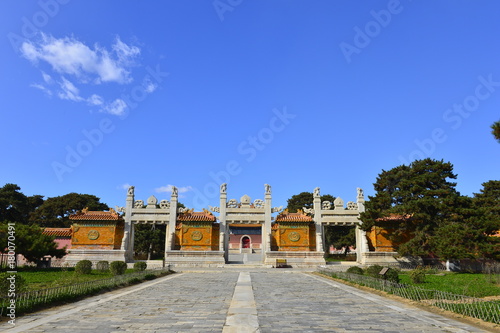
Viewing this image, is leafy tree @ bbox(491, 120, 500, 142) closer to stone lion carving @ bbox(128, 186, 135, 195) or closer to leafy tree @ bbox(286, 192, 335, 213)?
stone lion carving @ bbox(128, 186, 135, 195)

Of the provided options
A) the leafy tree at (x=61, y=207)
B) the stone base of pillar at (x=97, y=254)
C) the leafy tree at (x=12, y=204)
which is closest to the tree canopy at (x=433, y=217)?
the stone base of pillar at (x=97, y=254)

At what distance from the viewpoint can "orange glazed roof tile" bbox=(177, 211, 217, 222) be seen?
98.1 ft

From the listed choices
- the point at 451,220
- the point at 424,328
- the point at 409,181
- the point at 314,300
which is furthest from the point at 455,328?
the point at 409,181

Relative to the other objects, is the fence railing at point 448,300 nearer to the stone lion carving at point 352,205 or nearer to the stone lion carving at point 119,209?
the stone lion carving at point 352,205

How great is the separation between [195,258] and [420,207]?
1890 cm

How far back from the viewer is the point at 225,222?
99.3 feet

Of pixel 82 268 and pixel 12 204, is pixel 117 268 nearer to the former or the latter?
pixel 82 268

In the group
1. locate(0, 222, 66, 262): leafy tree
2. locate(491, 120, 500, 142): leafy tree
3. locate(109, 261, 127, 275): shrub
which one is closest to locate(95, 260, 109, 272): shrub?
locate(0, 222, 66, 262): leafy tree

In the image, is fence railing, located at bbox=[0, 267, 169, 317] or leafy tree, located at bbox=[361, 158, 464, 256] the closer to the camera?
fence railing, located at bbox=[0, 267, 169, 317]

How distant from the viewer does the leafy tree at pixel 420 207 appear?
24219 mm

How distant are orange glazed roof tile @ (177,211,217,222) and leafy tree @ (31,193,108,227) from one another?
971 inches

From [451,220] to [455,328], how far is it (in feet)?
61.6

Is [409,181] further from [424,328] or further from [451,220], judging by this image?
[424,328]

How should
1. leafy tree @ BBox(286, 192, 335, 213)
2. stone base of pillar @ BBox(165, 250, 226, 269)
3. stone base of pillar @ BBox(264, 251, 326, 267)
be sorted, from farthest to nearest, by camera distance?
leafy tree @ BBox(286, 192, 335, 213) < stone base of pillar @ BBox(264, 251, 326, 267) < stone base of pillar @ BBox(165, 250, 226, 269)
